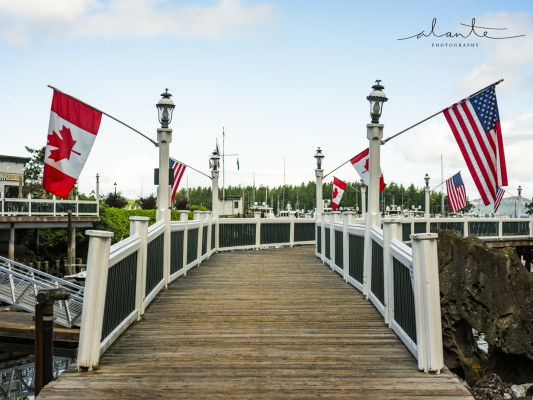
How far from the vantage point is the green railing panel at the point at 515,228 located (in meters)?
33.0

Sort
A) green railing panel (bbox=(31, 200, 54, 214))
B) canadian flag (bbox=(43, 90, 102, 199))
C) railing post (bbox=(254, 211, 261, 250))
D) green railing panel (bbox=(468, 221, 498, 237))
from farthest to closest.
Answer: green railing panel (bbox=(31, 200, 54, 214)) < green railing panel (bbox=(468, 221, 498, 237)) < railing post (bbox=(254, 211, 261, 250)) < canadian flag (bbox=(43, 90, 102, 199))

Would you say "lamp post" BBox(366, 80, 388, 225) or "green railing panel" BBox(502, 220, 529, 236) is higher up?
"lamp post" BBox(366, 80, 388, 225)

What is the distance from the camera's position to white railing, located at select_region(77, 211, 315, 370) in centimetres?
591

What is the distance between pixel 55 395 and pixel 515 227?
1305 inches

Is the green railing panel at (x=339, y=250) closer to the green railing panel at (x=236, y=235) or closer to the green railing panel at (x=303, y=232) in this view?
the green railing panel at (x=236, y=235)

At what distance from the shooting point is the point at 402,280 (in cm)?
700

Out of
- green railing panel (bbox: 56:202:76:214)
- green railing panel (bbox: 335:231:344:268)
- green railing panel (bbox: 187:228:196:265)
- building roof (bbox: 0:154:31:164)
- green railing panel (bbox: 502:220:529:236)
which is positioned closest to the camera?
green railing panel (bbox: 335:231:344:268)

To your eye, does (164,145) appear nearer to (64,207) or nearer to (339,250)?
(339,250)

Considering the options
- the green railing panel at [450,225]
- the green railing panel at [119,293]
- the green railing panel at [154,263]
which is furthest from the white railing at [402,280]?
the green railing panel at [450,225]

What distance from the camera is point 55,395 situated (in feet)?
16.8

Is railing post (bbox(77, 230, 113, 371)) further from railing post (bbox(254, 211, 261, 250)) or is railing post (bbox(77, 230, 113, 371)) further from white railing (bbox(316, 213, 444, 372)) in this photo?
railing post (bbox(254, 211, 261, 250))

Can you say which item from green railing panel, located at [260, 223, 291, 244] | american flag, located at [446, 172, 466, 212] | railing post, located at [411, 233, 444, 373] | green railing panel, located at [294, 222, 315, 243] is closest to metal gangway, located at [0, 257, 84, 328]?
green railing panel, located at [260, 223, 291, 244]

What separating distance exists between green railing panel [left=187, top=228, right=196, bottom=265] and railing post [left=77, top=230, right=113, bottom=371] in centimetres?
765

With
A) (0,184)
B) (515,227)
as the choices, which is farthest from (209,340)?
(0,184)
